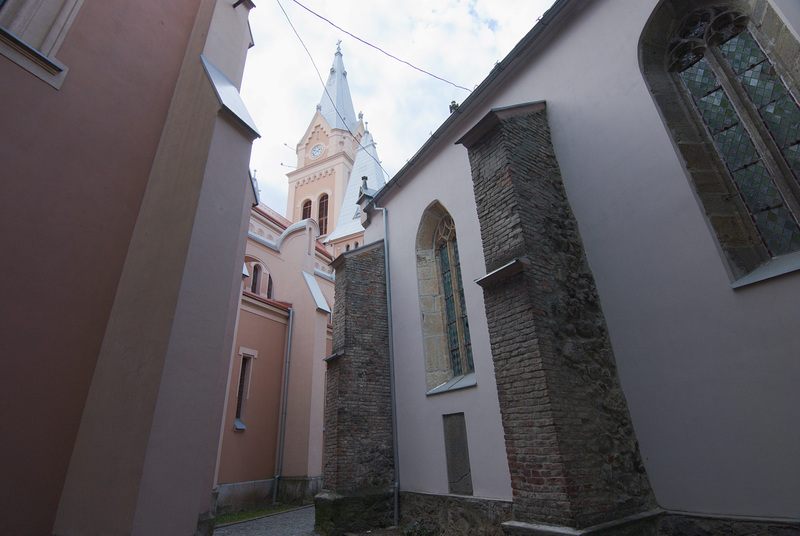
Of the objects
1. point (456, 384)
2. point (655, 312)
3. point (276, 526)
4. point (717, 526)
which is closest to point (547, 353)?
point (655, 312)

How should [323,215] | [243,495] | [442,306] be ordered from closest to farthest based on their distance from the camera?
[442,306]
[243,495]
[323,215]

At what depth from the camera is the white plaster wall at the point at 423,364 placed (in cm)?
616

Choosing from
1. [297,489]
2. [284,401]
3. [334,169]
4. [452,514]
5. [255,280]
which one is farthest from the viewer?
[334,169]

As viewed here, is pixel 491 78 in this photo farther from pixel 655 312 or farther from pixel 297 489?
pixel 297 489

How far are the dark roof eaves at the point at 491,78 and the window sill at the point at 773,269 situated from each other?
4.45m

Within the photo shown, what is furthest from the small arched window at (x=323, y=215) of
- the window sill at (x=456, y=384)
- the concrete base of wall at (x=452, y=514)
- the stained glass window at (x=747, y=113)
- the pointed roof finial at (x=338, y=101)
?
the stained glass window at (x=747, y=113)

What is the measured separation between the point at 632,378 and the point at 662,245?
1576 millimetres

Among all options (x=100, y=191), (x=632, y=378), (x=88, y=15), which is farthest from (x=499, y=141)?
(x=88, y=15)

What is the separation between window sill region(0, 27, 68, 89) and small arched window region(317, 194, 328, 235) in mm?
24793

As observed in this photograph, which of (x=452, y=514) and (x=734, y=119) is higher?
(x=734, y=119)

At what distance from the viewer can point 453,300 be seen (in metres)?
8.02

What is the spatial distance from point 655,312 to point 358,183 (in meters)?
25.5

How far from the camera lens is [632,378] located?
15.8 feet

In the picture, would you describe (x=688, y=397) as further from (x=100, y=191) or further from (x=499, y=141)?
(x=100, y=191)
